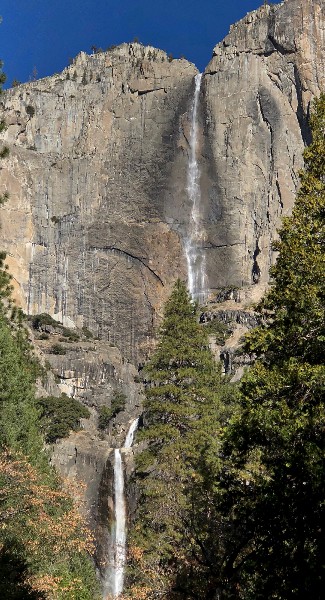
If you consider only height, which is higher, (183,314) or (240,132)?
(240,132)

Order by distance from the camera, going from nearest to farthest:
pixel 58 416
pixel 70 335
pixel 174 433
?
pixel 174 433, pixel 58 416, pixel 70 335

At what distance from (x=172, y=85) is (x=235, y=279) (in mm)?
23170

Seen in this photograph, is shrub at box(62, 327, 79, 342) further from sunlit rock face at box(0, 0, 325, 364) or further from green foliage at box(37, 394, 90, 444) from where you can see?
green foliage at box(37, 394, 90, 444)

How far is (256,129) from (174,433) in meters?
55.8

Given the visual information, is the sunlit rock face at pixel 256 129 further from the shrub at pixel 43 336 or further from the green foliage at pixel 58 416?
the green foliage at pixel 58 416

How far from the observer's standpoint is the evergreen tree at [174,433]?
60.8 feet

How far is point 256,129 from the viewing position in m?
71.2

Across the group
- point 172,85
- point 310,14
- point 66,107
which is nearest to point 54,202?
point 66,107

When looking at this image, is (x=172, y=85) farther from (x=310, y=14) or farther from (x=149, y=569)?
(x=149, y=569)

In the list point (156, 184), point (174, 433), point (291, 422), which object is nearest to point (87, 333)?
point (156, 184)

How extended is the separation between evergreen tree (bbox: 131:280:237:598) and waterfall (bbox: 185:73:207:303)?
156ft

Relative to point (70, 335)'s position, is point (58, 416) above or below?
below

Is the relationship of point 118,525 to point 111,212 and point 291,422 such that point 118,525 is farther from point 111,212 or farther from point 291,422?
point 111,212

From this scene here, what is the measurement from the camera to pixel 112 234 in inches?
2889
